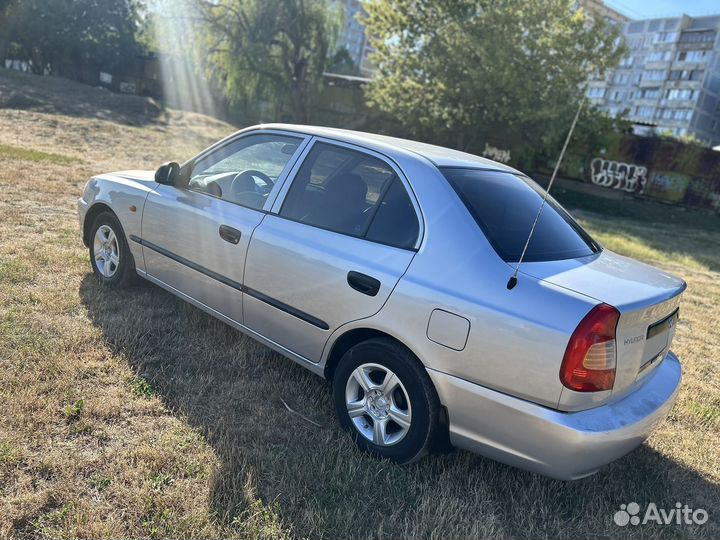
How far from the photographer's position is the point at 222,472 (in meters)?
2.62

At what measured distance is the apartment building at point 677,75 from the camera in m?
77.6

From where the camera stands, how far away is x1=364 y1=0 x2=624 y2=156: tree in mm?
19578

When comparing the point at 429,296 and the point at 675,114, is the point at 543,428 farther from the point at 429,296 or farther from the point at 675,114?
the point at 675,114

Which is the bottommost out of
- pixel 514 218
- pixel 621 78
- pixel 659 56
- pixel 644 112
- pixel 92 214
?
pixel 92 214

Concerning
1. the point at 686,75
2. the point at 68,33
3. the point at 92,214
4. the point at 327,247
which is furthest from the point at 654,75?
the point at 327,247

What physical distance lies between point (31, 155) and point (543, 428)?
1212cm

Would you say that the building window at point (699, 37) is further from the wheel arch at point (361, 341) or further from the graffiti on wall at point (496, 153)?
the wheel arch at point (361, 341)

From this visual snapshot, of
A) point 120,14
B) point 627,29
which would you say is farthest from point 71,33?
point 627,29

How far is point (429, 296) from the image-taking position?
255 centimetres

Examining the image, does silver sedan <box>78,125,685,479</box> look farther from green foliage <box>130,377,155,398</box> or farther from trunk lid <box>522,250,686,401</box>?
green foliage <box>130,377,155,398</box>

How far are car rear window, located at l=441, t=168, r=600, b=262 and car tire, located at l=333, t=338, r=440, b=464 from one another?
74 cm

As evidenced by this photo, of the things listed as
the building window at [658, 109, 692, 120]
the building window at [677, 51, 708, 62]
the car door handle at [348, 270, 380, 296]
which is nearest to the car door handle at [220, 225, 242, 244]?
the car door handle at [348, 270, 380, 296]

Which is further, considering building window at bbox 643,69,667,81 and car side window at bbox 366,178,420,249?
building window at bbox 643,69,667,81

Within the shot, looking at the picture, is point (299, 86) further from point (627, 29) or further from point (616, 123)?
point (627, 29)
